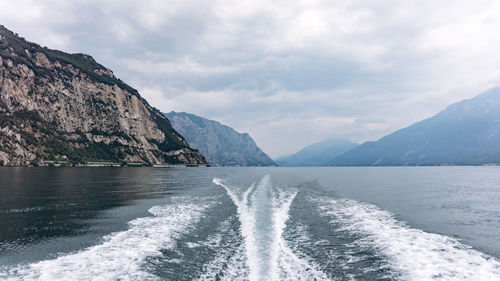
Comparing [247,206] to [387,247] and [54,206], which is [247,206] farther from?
[54,206]

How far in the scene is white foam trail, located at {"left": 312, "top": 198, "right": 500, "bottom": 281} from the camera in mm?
13477

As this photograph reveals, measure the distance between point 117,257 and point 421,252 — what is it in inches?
746

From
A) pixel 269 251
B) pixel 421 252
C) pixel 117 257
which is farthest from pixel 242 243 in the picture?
pixel 421 252

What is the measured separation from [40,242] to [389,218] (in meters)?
30.2

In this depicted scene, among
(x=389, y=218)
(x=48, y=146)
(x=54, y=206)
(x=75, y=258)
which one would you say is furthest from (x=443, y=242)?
(x=48, y=146)

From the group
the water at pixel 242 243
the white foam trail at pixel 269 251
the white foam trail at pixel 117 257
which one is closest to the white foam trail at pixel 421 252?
the water at pixel 242 243

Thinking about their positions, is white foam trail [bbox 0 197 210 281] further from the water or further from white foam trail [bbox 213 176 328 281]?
white foam trail [bbox 213 176 328 281]

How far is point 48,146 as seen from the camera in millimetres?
187750

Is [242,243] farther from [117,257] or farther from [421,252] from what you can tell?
[421,252]

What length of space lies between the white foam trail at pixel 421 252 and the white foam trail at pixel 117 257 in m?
14.0

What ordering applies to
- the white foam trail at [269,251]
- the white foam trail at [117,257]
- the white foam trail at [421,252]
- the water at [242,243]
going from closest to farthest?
the white foam trail at [117,257] < the white foam trail at [269,251] < the water at [242,243] < the white foam trail at [421,252]

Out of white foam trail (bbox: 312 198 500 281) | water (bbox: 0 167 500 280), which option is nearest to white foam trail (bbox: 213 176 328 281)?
water (bbox: 0 167 500 280)

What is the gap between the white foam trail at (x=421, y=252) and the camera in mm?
13477

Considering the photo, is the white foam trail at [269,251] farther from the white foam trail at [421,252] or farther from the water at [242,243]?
the white foam trail at [421,252]
